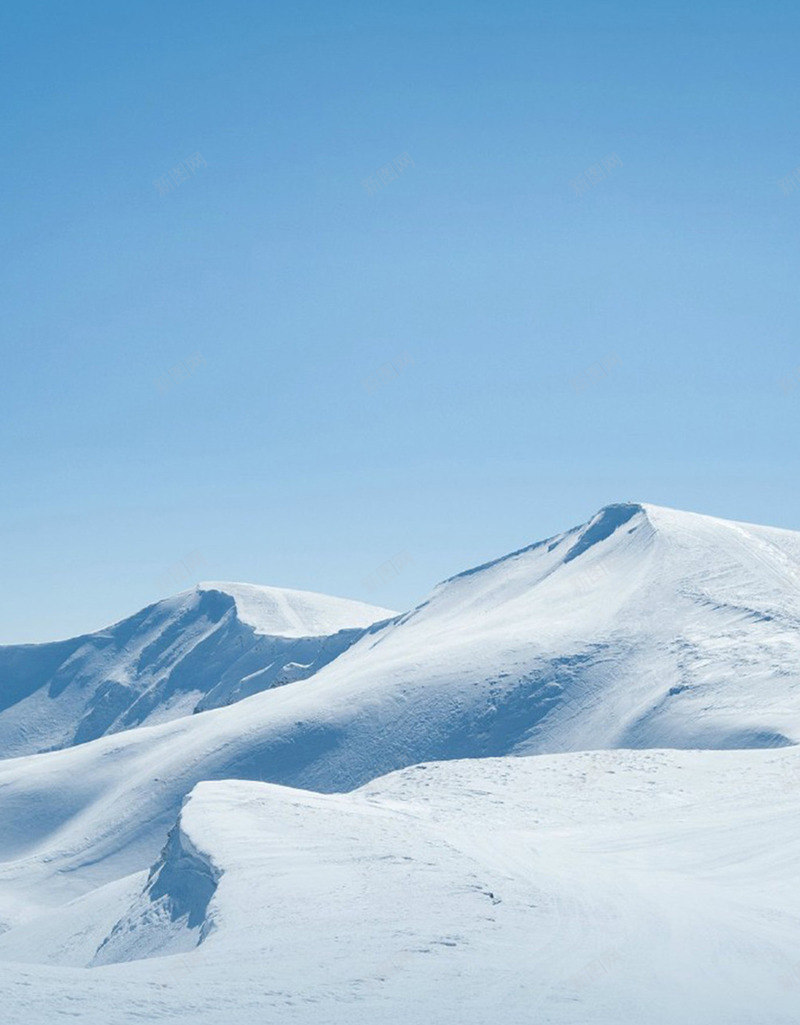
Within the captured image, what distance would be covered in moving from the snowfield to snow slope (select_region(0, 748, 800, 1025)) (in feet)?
0.28

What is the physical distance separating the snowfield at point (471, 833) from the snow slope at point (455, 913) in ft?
0.28

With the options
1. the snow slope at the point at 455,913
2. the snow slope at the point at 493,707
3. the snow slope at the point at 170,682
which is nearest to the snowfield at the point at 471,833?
the snow slope at the point at 455,913

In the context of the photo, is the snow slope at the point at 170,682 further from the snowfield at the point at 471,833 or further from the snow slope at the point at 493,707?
the snow slope at the point at 493,707

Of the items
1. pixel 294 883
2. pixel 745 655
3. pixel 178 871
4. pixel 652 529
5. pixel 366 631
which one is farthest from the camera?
pixel 366 631

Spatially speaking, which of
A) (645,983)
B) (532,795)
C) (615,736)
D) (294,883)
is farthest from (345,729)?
(645,983)

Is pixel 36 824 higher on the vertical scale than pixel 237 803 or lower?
lower

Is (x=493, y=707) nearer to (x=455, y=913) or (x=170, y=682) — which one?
(x=455, y=913)

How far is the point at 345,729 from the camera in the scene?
85.6 meters

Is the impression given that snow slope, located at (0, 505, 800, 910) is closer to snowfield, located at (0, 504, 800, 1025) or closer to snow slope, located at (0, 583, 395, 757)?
snowfield, located at (0, 504, 800, 1025)

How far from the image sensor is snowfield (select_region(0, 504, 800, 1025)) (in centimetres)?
1548

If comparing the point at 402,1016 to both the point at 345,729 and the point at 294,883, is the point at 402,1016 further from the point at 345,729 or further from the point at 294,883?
the point at 345,729

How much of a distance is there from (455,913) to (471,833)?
10.6 meters

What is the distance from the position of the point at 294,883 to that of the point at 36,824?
235ft

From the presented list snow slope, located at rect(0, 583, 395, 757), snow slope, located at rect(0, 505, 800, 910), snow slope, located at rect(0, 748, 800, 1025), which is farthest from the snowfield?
snow slope, located at rect(0, 583, 395, 757)
